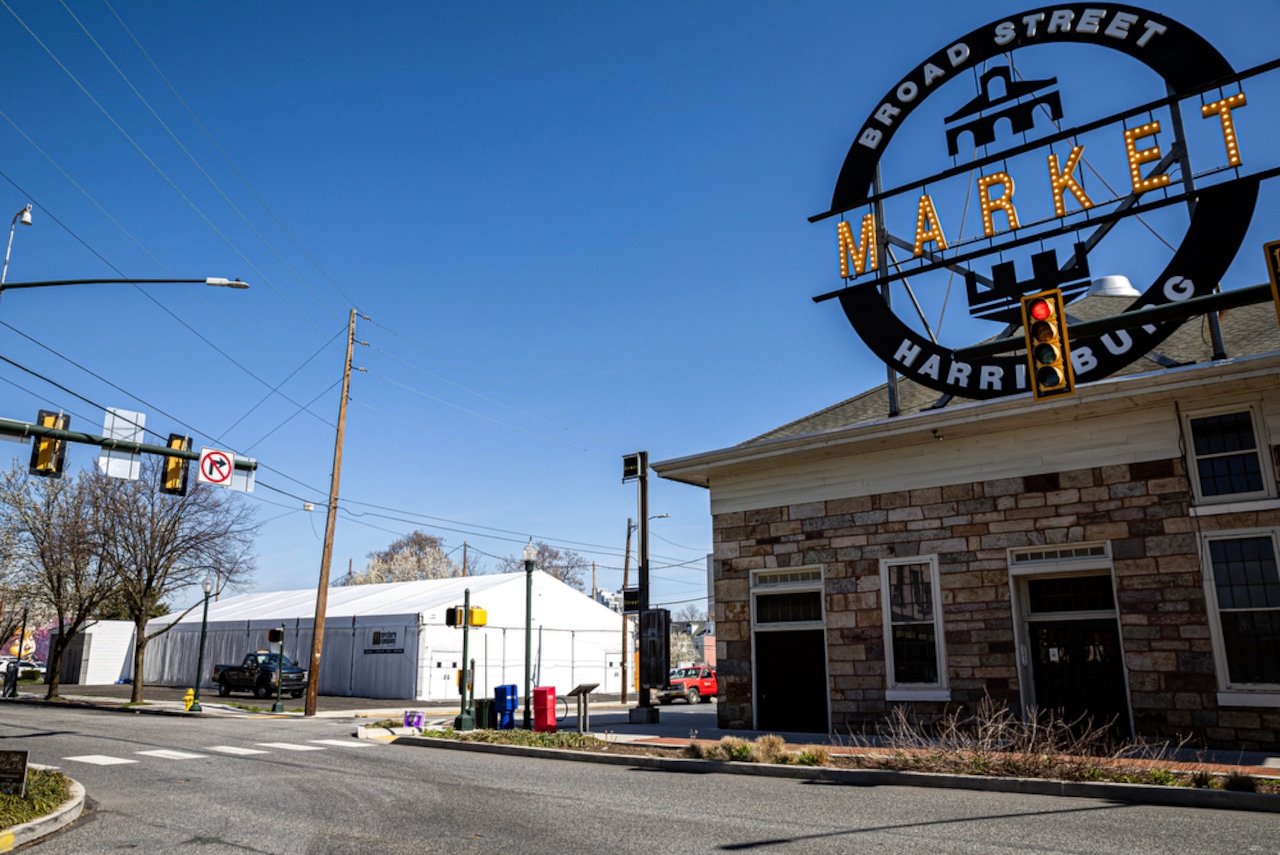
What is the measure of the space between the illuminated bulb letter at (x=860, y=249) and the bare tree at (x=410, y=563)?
69591 millimetres

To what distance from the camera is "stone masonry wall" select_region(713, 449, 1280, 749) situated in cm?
1259

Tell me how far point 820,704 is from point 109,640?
50951 mm

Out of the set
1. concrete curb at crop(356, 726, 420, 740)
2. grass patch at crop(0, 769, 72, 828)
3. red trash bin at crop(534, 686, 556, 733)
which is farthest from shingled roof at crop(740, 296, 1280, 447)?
grass patch at crop(0, 769, 72, 828)

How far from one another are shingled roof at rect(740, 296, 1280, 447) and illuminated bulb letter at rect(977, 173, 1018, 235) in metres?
2.07

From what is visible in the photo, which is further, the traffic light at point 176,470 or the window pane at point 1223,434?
the traffic light at point 176,470

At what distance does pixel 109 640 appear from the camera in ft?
172

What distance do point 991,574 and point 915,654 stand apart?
6.26 ft

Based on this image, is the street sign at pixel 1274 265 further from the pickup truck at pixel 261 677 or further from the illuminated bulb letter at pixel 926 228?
the pickup truck at pixel 261 677

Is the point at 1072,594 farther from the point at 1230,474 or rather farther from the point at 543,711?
the point at 543,711

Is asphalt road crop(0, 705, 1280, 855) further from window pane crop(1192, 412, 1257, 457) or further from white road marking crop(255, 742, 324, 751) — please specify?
window pane crop(1192, 412, 1257, 457)

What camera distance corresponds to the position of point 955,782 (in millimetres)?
10234

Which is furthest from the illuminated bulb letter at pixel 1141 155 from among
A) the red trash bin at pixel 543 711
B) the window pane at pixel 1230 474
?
the red trash bin at pixel 543 711

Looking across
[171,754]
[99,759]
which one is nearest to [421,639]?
[171,754]

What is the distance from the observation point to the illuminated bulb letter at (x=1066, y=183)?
15.2m
